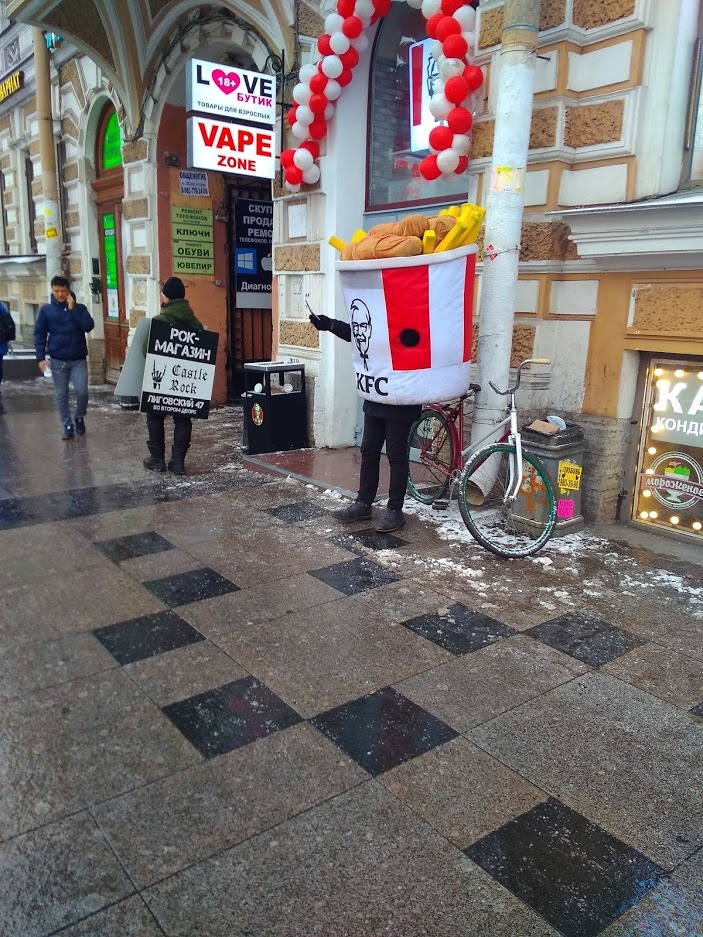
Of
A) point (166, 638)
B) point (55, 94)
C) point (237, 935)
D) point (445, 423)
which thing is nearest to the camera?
point (237, 935)

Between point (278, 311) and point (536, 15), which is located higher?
point (536, 15)

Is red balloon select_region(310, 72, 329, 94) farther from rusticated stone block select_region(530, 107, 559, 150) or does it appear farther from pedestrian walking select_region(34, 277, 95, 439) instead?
pedestrian walking select_region(34, 277, 95, 439)

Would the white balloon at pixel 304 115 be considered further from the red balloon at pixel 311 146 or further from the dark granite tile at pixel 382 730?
the dark granite tile at pixel 382 730

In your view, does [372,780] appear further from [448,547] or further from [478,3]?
[478,3]

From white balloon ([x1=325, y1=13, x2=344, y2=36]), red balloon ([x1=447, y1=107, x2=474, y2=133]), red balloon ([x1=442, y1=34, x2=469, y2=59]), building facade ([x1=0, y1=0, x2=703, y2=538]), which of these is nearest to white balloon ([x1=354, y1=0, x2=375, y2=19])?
white balloon ([x1=325, y1=13, x2=344, y2=36])

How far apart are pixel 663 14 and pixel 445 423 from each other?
3.10 meters

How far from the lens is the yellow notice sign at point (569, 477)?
5145 millimetres

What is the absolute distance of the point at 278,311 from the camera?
26.7 ft

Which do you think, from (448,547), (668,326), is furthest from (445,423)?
(668,326)

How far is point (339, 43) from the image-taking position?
253 inches

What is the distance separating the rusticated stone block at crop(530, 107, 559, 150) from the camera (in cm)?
530

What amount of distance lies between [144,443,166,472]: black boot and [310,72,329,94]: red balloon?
11.9ft

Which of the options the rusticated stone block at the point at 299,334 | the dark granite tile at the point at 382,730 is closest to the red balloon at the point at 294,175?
the rusticated stone block at the point at 299,334

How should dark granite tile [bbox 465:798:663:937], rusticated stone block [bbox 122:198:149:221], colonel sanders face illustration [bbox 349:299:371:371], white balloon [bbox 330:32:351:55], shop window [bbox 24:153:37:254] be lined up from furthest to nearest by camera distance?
1. shop window [bbox 24:153:37:254]
2. rusticated stone block [bbox 122:198:149:221]
3. white balloon [bbox 330:32:351:55]
4. colonel sanders face illustration [bbox 349:299:371:371]
5. dark granite tile [bbox 465:798:663:937]
